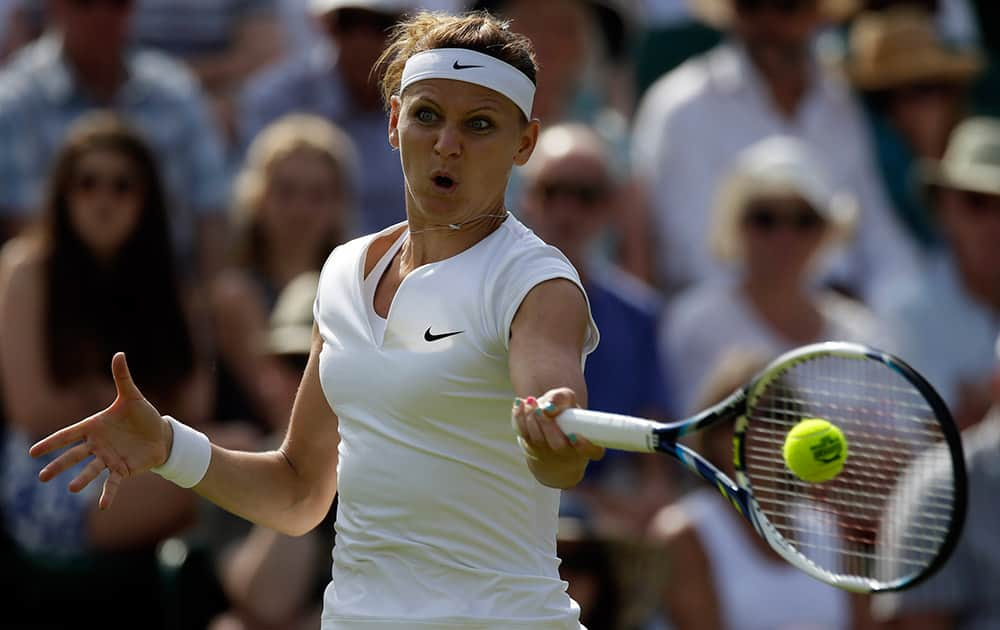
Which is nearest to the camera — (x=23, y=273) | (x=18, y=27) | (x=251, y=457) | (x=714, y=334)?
(x=251, y=457)

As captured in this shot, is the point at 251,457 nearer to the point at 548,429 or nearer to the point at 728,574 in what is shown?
the point at 548,429

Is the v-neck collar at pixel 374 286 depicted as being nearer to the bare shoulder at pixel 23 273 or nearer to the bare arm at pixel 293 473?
the bare arm at pixel 293 473

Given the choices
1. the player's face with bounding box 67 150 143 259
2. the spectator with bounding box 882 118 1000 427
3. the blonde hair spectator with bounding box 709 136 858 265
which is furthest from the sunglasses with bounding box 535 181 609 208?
the player's face with bounding box 67 150 143 259

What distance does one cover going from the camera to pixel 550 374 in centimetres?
287

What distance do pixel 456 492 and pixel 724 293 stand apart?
12.8ft

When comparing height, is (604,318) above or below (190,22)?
below

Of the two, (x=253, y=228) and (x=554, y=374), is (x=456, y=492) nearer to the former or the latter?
(x=554, y=374)

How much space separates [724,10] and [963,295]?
1.68 metres

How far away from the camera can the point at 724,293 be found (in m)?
6.86

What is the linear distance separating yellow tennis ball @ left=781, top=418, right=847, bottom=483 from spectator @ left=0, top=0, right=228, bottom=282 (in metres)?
4.18

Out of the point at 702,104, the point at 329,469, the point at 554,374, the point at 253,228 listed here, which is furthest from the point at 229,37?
the point at 554,374

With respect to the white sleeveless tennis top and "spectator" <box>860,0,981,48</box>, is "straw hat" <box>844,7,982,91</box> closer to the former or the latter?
"spectator" <box>860,0,981,48</box>

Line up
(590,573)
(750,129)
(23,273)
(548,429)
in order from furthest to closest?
(750,129) → (23,273) → (590,573) → (548,429)

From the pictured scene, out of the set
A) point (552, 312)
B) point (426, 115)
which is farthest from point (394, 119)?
point (552, 312)
